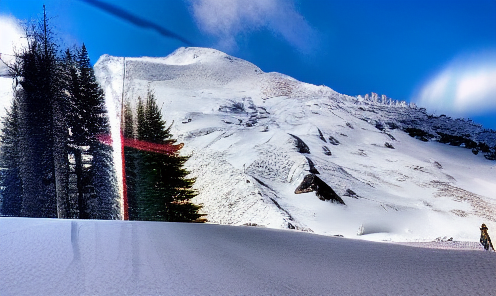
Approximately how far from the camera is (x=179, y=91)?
3885mm

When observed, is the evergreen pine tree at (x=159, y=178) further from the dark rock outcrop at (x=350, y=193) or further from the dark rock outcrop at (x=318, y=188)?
the dark rock outcrop at (x=350, y=193)

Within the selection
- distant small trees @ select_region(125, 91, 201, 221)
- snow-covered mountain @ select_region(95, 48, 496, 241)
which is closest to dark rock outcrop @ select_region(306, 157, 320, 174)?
snow-covered mountain @ select_region(95, 48, 496, 241)

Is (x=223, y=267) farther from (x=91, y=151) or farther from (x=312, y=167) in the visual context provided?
(x=91, y=151)

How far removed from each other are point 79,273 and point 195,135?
254 centimetres

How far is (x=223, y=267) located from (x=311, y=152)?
2.07 metres

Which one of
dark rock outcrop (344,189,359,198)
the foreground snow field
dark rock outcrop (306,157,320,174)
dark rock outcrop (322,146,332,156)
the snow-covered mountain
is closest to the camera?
the foreground snow field

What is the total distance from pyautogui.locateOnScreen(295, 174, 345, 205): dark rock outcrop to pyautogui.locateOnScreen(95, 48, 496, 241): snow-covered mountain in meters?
0.01

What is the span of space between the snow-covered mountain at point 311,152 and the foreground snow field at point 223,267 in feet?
2.84

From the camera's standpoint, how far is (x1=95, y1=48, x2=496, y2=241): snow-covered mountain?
2820 millimetres

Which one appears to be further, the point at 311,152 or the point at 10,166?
the point at 10,166

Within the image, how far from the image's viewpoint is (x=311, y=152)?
10.8 ft

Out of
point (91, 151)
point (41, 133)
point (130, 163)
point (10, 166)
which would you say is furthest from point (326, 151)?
point (10, 166)

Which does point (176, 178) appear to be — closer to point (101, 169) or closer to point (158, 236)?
point (101, 169)

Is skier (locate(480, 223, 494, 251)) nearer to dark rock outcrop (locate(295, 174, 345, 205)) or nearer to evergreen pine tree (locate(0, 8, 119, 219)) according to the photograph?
dark rock outcrop (locate(295, 174, 345, 205))
